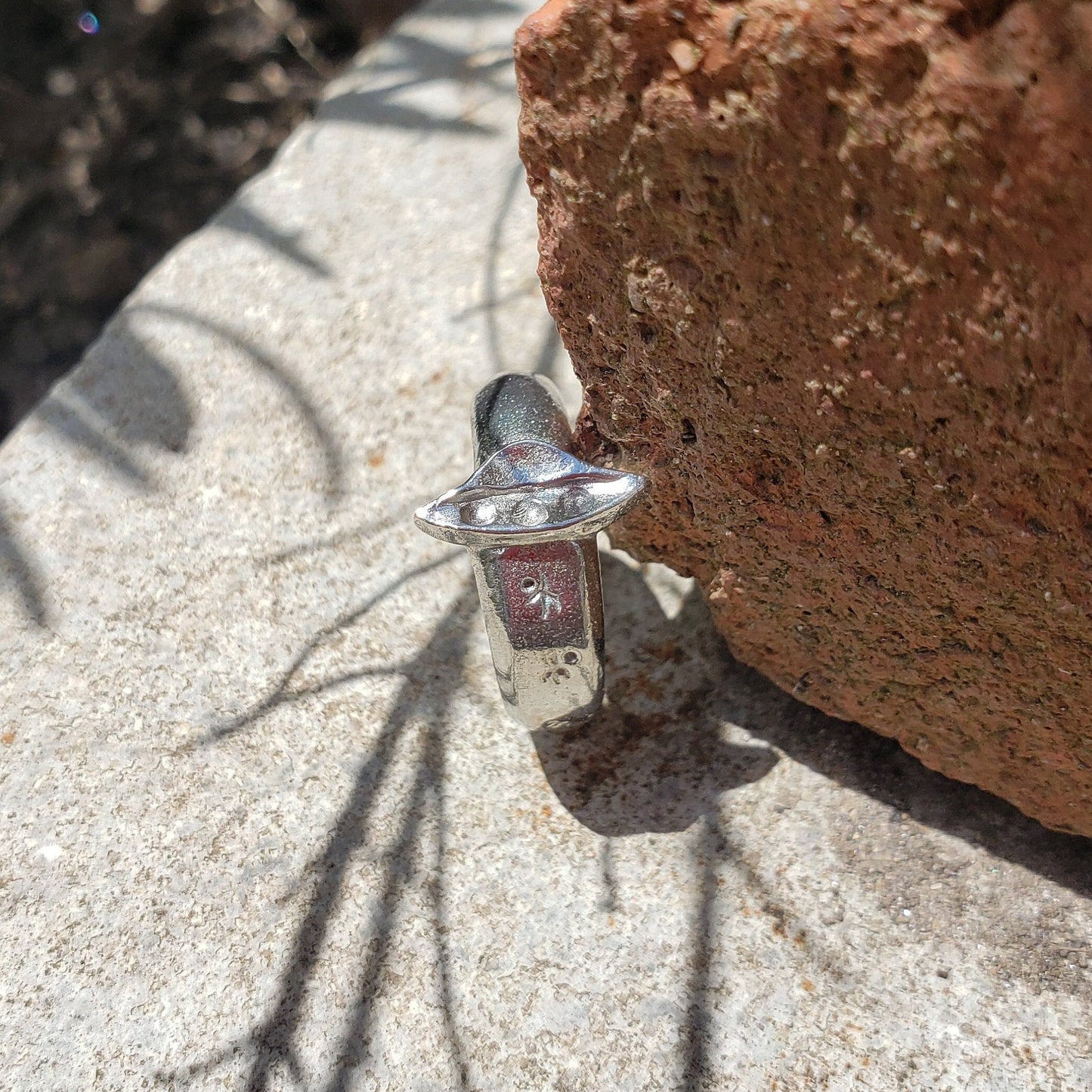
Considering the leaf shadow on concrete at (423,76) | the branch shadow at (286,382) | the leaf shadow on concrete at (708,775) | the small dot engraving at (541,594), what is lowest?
the leaf shadow on concrete at (708,775)

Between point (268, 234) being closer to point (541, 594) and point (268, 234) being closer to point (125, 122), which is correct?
point (541, 594)

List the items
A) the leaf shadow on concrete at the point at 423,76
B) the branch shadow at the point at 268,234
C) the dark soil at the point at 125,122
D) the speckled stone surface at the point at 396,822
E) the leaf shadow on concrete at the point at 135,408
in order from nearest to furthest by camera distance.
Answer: the speckled stone surface at the point at 396,822
the leaf shadow on concrete at the point at 135,408
the branch shadow at the point at 268,234
the leaf shadow on concrete at the point at 423,76
the dark soil at the point at 125,122

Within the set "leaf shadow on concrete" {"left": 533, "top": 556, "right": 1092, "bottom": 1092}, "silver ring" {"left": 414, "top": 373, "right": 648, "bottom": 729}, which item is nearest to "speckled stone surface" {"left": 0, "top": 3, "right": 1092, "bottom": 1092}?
"leaf shadow on concrete" {"left": 533, "top": 556, "right": 1092, "bottom": 1092}

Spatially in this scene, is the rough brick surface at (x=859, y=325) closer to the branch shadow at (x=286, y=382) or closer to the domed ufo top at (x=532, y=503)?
the domed ufo top at (x=532, y=503)

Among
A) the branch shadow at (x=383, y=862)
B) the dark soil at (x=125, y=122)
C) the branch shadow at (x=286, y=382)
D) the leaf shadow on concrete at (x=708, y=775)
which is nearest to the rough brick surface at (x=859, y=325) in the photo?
the leaf shadow on concrete at (x=708, y=775)

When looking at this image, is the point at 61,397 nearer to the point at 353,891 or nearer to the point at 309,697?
the point at 309,697

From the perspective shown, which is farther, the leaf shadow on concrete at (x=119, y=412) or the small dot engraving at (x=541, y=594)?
the leaf shadow on concrete at (x=119, y=412)

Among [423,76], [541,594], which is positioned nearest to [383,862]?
[541,594]

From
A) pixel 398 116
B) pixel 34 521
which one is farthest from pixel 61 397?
pixel 398 116
